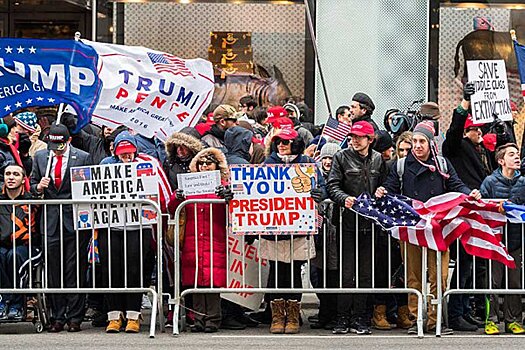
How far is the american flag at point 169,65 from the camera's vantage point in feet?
43.9

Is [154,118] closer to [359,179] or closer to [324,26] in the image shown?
[359,179]

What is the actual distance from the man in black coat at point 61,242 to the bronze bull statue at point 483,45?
25.3 ft

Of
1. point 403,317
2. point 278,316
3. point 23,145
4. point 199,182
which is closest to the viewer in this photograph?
point 199,182

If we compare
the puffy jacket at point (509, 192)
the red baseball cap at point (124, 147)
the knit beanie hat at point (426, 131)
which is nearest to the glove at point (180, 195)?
the red baseball cap at point (124, 147)

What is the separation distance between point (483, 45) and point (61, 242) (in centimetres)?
842

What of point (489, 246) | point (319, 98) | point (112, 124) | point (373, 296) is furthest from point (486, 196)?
point (319, 98)

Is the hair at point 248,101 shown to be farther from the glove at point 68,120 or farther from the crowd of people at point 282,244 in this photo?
the crowd of people at point 282,244

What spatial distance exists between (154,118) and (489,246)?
11.4ft

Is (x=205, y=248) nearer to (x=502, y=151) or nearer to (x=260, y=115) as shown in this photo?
(x=502, y=151)

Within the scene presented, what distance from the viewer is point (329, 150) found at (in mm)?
13242

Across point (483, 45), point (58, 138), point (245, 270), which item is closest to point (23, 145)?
point (58, 138)

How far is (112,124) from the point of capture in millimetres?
13031

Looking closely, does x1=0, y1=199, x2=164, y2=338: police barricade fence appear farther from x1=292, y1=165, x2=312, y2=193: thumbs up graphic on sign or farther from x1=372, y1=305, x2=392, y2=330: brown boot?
x1=372, y1=305, x2=392, y2=330: brown boot

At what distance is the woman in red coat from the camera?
12.3 metres
